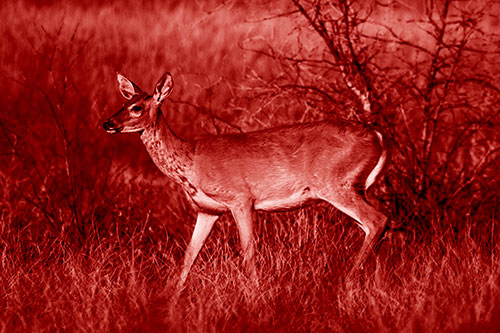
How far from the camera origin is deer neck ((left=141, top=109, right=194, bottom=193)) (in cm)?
691

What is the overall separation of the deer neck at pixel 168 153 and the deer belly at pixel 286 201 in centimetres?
48

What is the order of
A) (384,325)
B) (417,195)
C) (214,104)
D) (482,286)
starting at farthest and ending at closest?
(214,104), (417,195), (482,286), (384,325)

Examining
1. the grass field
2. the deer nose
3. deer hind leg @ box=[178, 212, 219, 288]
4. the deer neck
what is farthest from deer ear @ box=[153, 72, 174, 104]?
the grass field

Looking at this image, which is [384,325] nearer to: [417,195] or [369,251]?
[369,251]

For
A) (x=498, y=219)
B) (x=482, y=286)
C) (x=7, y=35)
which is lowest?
(x=7, y=35)

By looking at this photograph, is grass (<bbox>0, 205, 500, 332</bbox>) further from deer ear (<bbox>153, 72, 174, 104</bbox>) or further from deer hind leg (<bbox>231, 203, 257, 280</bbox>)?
deer ear (<bbox>153, 72, 174, 104</bbox>)

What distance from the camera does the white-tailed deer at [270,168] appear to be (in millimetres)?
6848

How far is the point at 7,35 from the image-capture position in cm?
1689

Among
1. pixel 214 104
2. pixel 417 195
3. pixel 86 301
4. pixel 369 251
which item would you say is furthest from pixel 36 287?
pixel 214 104

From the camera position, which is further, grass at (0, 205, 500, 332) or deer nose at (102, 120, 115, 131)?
deer nose at (102, 120, 115, 131)

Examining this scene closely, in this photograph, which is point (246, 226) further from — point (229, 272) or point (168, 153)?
point (168, 153)

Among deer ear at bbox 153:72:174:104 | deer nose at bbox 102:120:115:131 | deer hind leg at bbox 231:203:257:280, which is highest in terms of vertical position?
deer ear at bbox 153:72:174:104

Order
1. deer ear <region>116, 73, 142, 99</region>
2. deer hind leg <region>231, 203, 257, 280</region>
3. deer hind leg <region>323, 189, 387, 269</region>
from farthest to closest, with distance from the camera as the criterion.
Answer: deer ear <region>116, 73, 142, 99</region>, deer hind leg <region>323, 189, 387, 269</region>, deer hind leg <region>231, 203, 257, 280</region>

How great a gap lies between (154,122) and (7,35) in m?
10.7
